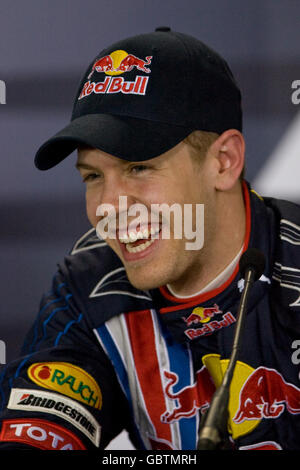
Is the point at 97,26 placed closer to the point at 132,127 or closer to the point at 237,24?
the point at 237,24

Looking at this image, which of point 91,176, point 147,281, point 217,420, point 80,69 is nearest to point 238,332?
point 217,420

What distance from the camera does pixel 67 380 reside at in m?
0.95

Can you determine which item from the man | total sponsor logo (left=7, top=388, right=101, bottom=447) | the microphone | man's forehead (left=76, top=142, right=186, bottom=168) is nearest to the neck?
the man

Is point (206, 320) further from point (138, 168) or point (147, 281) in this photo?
point (138, 168)

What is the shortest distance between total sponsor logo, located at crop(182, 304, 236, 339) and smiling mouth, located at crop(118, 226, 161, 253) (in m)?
0.12

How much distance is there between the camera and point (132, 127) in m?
0.88

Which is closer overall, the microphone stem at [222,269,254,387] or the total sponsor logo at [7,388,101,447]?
the microphone stem at [222,269,254,387]

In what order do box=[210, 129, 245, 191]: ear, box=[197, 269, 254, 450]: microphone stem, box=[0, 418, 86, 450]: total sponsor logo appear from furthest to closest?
1. box=[210, 129, 245, 191]: ear
2. box=[0, 418, 86, 450]: total sponsor logo
3. box=[197, 269, 254, 450]: microphone stem

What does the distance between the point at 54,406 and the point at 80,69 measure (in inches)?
28.0

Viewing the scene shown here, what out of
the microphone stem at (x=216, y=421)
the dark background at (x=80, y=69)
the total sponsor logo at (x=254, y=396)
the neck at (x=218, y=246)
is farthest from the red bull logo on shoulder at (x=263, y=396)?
the dark background at (x=80, y=69)

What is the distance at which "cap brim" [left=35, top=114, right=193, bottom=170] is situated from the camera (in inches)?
33.5

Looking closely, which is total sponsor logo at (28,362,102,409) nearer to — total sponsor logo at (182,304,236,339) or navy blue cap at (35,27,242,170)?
total sponsor logo at (182,304,236,339)

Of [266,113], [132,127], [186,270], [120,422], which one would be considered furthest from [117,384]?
[266,113]
